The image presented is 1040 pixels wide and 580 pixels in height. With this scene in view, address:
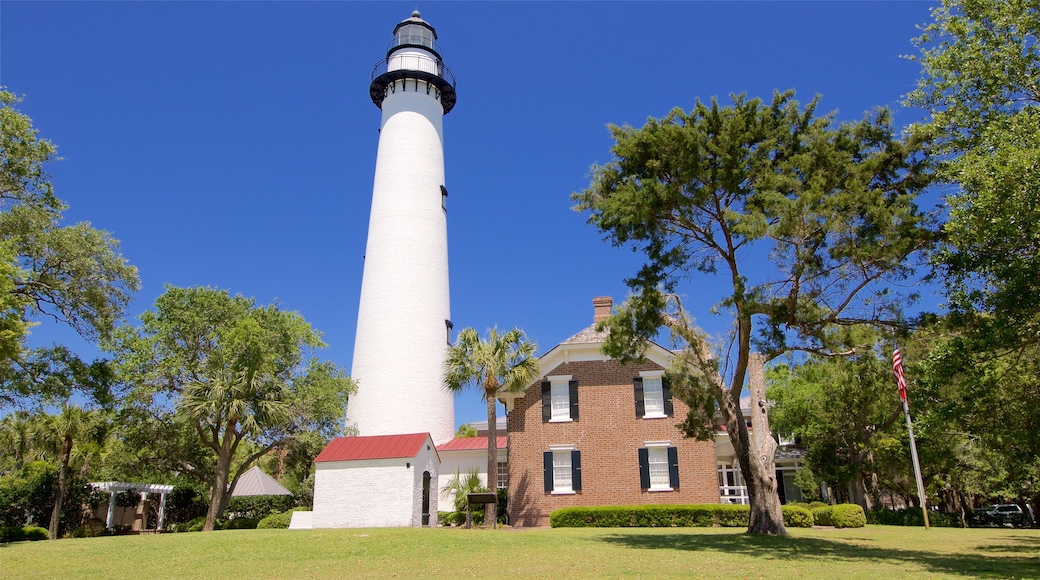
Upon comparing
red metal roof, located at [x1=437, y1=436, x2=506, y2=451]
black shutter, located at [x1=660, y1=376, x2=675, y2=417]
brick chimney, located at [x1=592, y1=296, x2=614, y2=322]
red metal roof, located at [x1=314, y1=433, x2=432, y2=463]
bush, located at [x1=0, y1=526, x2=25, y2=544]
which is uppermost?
brick chimney, located at [x1=592, y1=296, x2=614, y2=322]

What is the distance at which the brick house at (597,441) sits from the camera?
26.7 metres

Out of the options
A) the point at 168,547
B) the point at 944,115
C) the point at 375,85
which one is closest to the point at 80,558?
the point at 168,547

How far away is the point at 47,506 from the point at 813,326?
86.7 feet

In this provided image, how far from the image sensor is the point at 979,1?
41.6 ft

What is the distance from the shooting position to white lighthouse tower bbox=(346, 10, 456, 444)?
2862 centimetres

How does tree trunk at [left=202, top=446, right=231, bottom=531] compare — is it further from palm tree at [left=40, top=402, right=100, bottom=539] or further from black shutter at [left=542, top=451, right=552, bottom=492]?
black shutter at [left=542, top=451, right=552, bottom=492]

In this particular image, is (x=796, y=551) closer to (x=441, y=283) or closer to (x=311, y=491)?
(x=441, y=283)

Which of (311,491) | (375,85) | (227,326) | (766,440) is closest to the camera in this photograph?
(766,440)

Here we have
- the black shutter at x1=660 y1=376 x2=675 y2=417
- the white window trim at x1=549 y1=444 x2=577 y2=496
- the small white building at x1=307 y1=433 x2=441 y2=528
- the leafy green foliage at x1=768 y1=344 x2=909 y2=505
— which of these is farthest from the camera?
the leafy green foliage at x1=768 y1=344 x2=909 y2=505

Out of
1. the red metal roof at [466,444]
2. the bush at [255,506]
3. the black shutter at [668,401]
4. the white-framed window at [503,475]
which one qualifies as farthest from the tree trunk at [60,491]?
the black shutter at [668,401]

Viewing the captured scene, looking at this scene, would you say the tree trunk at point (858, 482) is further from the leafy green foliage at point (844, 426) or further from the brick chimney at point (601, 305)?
the brick chimney at point (601, 305)

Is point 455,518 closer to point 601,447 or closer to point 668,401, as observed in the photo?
point 601,447

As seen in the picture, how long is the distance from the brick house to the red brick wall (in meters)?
0.04

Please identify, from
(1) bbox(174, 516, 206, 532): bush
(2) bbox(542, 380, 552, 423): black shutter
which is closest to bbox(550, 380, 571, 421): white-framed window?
(2) bbox(542, 380, 552, 423): black shutter
